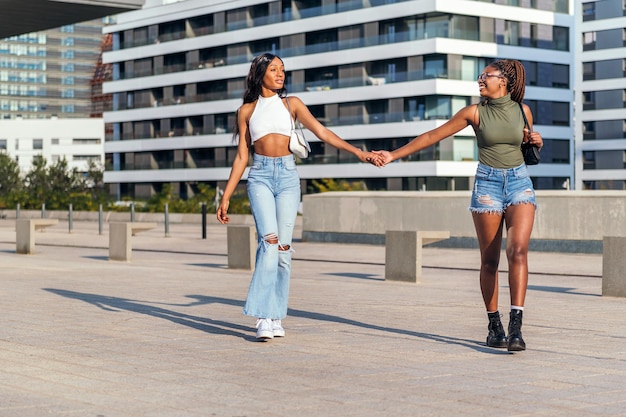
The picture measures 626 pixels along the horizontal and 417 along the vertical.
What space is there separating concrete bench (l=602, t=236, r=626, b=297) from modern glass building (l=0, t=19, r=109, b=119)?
179 m

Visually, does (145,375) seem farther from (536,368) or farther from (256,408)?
(536,368)

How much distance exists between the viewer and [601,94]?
309 ft

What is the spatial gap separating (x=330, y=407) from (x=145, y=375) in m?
1.54

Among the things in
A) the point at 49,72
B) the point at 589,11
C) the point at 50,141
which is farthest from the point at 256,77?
the point at 49,72

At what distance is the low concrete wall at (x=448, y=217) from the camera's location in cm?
2295

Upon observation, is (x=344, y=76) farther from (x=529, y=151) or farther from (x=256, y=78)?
(x=529, y=151)

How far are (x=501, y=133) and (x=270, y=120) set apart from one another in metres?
1.74

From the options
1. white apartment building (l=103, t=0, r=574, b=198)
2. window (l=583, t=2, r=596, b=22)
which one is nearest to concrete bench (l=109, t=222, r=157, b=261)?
white apartment building (l=103, t=0, r=574, b=198)

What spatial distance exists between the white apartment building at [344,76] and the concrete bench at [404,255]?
55.3 meters

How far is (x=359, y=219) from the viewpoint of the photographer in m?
28.3

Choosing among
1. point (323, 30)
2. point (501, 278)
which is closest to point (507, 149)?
point (501, 278)

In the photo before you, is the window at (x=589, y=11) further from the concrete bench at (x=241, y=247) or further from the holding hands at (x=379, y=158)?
the holding hands at (x=379, y=158)

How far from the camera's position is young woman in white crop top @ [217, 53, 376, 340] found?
8703mm

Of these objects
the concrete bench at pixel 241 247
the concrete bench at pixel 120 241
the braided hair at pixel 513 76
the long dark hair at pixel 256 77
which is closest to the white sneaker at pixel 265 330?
the long dark hair at pixel 256 77
